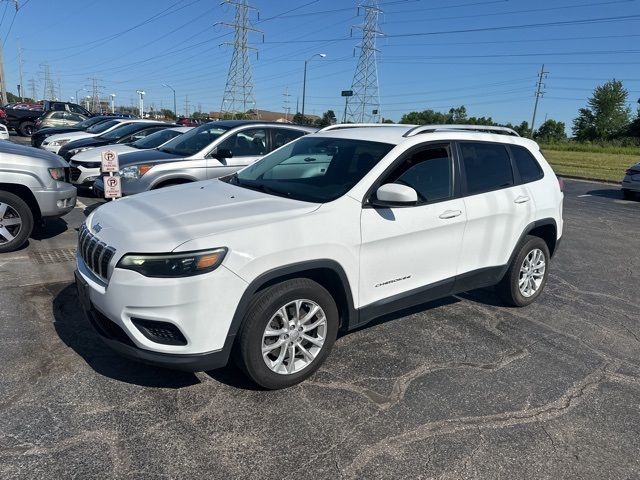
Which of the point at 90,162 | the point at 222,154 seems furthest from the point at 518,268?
the point at 90,162

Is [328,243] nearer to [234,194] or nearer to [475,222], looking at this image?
[234,194]

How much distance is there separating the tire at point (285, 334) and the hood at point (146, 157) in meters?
5.06

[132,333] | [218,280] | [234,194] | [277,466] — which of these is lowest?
[277,466]

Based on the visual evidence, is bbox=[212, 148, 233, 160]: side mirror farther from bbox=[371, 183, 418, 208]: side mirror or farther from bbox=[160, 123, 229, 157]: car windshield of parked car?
bbox=[371, 183, 418, 208]: side mirror

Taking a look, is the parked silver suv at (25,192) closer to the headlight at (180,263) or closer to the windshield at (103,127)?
the headlight at (180,263)

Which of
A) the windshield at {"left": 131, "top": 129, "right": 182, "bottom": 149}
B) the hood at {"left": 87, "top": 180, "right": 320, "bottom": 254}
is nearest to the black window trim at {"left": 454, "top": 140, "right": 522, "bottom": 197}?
the hood at {"left": 87, "top": 180, "right": 320, "bottom": 254}

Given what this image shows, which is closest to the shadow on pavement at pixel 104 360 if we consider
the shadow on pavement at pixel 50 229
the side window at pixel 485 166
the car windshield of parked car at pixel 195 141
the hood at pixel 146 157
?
the side window at pixel 485 166

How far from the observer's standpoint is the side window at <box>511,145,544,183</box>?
491cm

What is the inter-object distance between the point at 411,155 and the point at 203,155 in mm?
4599

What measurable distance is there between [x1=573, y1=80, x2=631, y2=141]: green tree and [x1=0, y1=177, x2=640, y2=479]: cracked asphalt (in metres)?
87.8

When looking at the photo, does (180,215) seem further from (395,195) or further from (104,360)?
(395,195)

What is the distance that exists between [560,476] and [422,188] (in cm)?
217

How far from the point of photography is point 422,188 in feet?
13.0

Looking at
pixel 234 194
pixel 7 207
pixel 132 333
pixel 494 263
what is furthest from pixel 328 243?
pixel 7 207
